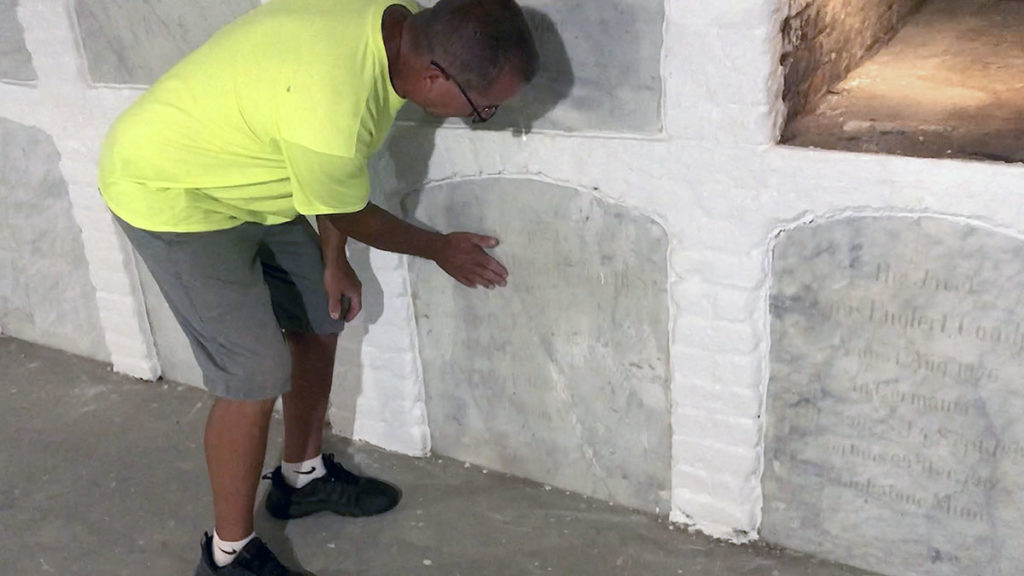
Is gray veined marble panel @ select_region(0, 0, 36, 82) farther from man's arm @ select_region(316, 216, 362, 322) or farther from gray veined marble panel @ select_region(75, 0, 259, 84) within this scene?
man's arm @ select_region(316, 216, 362, 322)

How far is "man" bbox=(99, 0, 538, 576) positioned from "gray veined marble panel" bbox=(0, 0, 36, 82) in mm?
1145

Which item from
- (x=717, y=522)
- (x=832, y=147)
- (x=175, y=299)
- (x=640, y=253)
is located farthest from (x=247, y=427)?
(x=832, y=147)

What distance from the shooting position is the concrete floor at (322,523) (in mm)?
2129

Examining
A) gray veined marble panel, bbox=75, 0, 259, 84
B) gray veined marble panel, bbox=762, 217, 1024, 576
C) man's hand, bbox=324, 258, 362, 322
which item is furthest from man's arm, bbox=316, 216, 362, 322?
gray veined marble panel, bbox=762, 217, 1024, 576

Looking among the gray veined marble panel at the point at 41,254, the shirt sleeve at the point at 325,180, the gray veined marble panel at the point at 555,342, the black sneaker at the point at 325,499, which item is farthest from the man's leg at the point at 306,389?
the gray veined marble panel at the point at 41,254

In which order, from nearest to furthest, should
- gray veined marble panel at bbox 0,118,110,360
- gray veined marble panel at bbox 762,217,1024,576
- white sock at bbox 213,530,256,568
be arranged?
1. gray veined marble panel at bbox 762,217,1024,576
2. white sock at bbox 213,530,256,568
3. gray veined marble panel at bbox 0,118,110,360

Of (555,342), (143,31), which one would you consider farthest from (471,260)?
(143,31)

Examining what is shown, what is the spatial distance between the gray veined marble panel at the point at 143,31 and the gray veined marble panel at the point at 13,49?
28cm

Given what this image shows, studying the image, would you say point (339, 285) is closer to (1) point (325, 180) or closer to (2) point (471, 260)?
(2) point (471, 260)

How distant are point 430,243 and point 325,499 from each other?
2.45ft

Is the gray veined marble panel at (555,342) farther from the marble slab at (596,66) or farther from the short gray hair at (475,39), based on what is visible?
the short gray hair at (475,39)

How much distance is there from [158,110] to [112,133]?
0.49 feet

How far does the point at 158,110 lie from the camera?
1.80 metres

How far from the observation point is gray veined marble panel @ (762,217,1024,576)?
1.70 m
